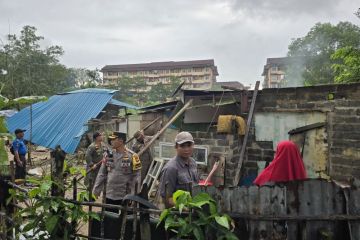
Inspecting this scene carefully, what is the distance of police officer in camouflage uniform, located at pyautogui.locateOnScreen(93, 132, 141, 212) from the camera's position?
4449mm

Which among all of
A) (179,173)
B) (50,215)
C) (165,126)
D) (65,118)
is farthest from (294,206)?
(65,118)

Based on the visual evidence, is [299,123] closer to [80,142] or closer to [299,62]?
[80,142]

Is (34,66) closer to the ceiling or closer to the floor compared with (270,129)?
closer to the ceiling

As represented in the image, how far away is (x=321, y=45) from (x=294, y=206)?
26.7 meters

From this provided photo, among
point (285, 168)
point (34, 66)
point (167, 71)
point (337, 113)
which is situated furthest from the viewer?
point (167, 71)

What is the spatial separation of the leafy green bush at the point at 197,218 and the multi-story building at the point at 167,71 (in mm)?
62373

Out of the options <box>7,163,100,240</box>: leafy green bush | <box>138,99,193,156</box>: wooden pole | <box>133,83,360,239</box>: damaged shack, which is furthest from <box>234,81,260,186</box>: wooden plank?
<box>7,163,100,240</box>: leafy green bush

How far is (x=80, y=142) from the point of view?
52.3 ft

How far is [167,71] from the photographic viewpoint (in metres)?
69.4

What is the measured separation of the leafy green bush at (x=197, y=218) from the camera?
229cm

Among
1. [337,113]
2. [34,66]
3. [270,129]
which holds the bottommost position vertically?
[270,129]

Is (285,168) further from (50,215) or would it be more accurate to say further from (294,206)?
(50,215)

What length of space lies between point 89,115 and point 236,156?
35.4 ft

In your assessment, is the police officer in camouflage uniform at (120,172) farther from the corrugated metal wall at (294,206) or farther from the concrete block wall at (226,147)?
the concrete block wall at (226,147)
